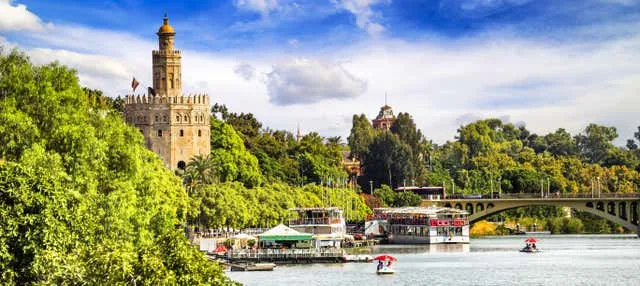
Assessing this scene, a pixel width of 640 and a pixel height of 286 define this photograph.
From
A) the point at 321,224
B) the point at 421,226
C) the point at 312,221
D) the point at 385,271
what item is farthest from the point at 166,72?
the point at 385,271

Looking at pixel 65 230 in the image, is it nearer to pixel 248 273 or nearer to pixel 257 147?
pixel 248 273

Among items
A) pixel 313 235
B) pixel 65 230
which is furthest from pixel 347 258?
pixel 65 230

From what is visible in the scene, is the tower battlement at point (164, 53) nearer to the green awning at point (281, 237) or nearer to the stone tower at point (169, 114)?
the stone tower at point (169, 114)

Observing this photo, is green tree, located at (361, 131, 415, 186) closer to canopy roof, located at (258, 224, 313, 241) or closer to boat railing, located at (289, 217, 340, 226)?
boat railing, located at (289, 217, 340, 226)

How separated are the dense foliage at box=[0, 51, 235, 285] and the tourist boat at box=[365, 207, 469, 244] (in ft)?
205

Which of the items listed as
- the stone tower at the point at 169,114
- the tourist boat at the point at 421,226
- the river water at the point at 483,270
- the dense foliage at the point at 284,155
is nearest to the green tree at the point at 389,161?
the dense foliage at the point at 284,155

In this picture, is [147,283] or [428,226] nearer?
[147,283]

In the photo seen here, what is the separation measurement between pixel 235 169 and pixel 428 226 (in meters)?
26.3

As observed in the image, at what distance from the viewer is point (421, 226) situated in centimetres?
15250

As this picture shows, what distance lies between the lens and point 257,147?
172250 mm

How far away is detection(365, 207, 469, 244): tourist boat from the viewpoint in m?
149

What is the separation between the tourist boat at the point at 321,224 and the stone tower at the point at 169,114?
68.5 feet

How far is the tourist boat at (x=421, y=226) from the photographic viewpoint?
490 feet

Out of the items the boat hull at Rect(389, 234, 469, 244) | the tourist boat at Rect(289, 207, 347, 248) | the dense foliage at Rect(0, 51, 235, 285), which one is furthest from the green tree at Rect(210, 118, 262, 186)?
the dense foliage at Rect(0, 51, 235, 285)
